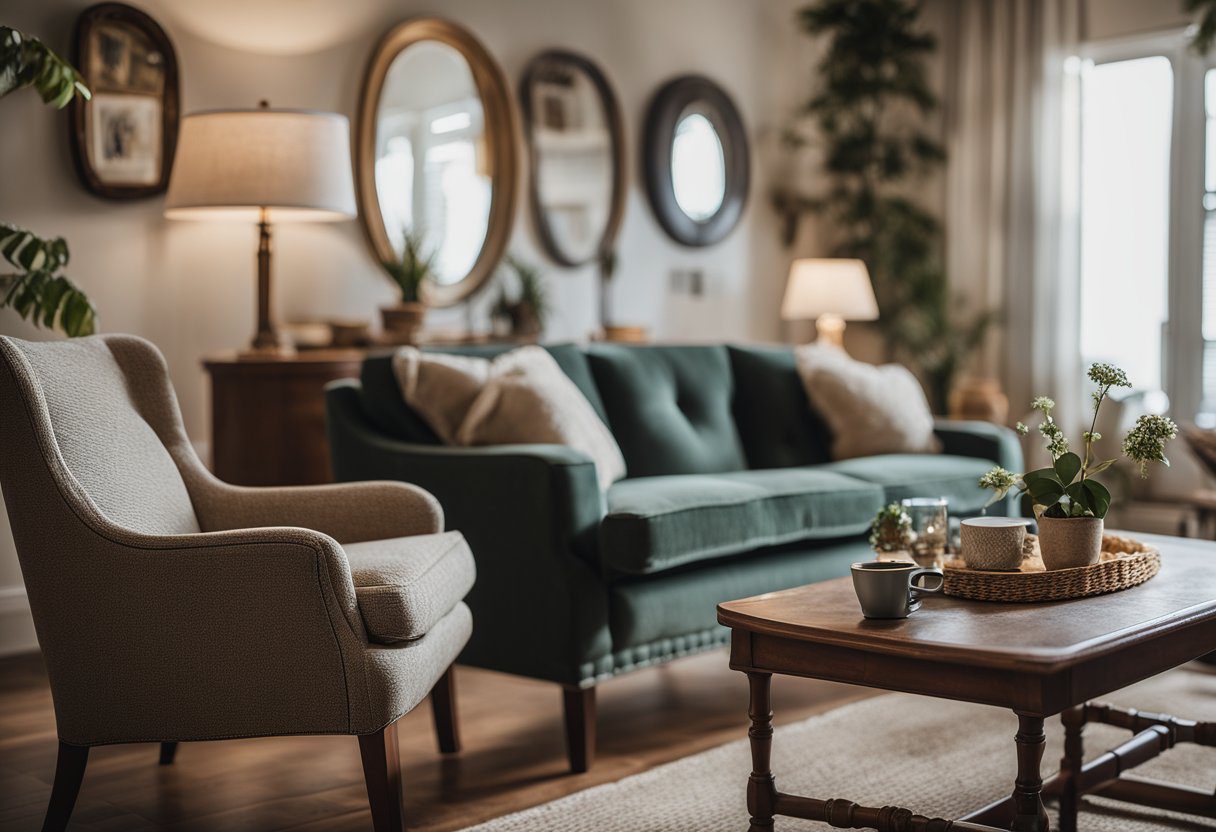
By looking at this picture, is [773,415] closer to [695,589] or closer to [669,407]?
[669,407]

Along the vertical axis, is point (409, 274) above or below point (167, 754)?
above

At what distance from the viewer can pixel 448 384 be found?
3.05 m

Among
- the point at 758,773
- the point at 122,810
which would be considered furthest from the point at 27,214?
the point at 758,773

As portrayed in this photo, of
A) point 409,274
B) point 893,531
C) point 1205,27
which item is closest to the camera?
point 893,531

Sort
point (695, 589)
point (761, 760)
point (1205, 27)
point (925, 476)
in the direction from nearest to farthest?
point (761, 760) → point (695, 589) → point (925, 476) → point (1205, 27)

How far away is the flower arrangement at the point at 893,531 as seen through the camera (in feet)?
7.98

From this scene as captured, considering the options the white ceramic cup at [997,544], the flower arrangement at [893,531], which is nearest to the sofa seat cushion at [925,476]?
the flower arrangement at [893,531]

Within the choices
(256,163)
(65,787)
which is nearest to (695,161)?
(256,163)

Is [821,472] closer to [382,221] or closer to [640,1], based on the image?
[382,221]

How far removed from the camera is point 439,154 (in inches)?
181

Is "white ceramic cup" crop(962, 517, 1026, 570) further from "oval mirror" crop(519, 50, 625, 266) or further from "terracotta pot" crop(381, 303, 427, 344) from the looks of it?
"oval mirror" crop(519, 50, 625, 266)

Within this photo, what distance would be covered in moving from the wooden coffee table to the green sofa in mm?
639

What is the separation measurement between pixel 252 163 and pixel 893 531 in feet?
6.60

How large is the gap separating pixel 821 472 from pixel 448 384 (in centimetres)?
108
